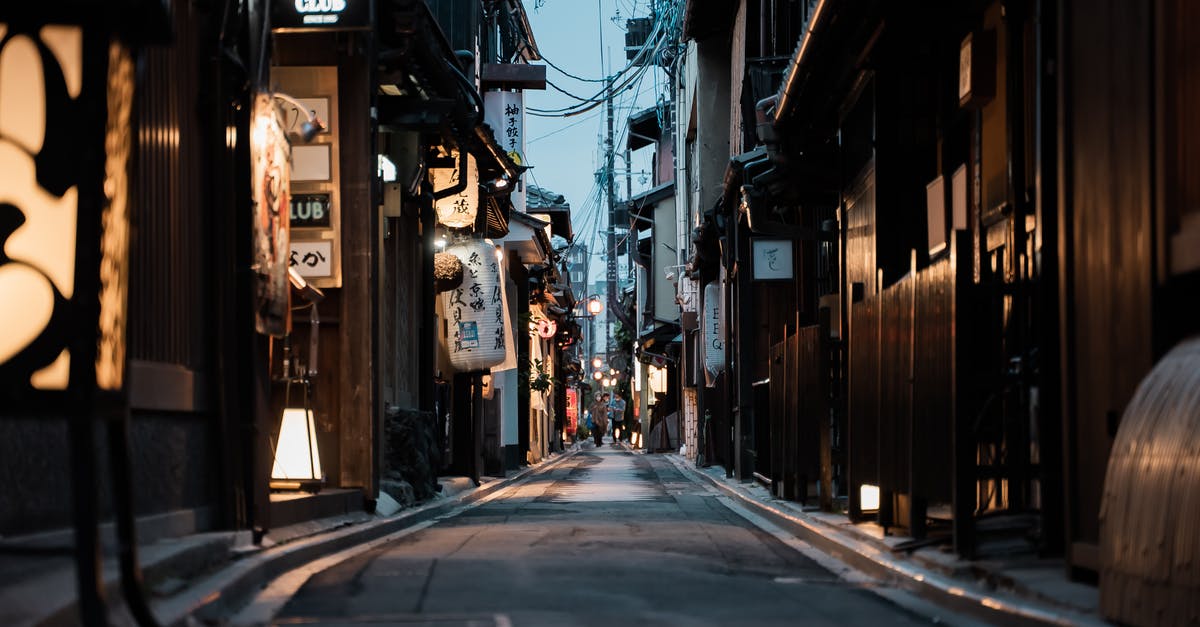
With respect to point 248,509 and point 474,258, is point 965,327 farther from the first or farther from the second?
point 474,258

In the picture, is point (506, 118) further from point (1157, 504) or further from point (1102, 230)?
point (1157, 504)

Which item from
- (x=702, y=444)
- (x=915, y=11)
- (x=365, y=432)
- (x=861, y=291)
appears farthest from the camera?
(x=702, y=444)

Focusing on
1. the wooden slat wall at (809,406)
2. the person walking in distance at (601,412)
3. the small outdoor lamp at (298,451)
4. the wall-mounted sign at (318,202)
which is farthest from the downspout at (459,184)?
the person walking in distance at (601,412)

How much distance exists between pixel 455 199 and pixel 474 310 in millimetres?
2122

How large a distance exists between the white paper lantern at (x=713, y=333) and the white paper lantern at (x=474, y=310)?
1006cm

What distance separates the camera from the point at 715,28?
44969 mm

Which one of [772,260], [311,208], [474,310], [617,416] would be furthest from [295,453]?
[617,416]

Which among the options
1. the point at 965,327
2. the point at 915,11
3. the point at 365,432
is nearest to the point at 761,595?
the point at 965,327

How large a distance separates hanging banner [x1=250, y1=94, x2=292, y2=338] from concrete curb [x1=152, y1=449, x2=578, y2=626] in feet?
6.37

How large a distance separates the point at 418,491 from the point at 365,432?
175 inches

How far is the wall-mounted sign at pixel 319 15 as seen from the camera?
52.3ft

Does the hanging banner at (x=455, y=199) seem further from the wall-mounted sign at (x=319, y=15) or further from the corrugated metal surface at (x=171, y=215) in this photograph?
the corrugated metal surface at (x=171, y=215)

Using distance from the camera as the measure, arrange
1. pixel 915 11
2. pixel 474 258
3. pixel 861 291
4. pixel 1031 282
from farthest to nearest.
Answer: pixel 474 258, pixel 861 291, pixel 915 11, pixel 1031 282

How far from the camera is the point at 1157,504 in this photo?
663 cm
